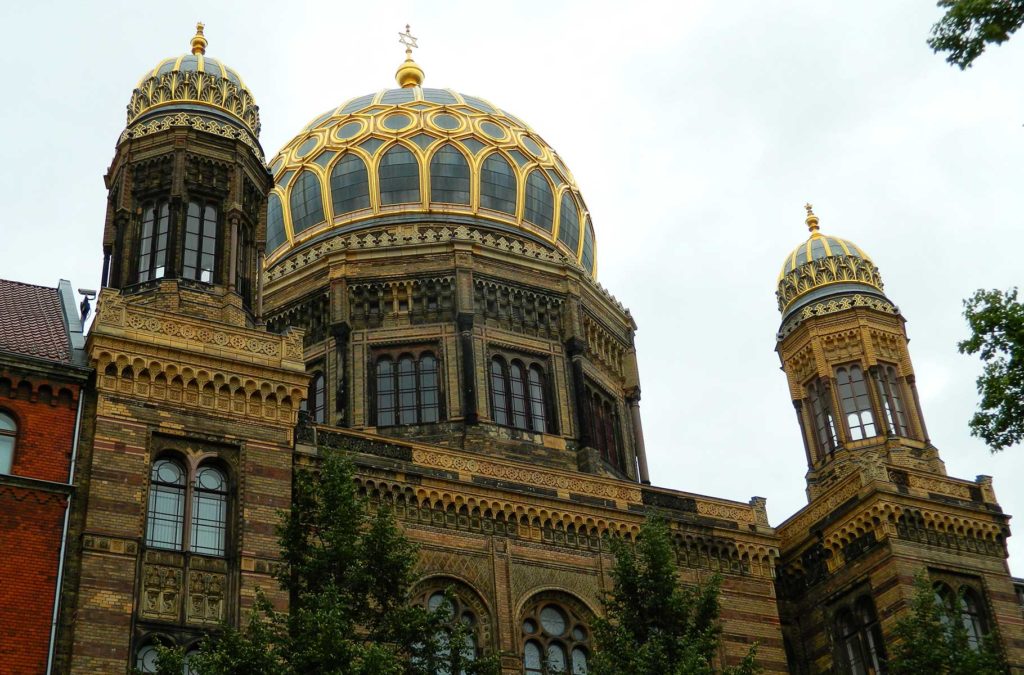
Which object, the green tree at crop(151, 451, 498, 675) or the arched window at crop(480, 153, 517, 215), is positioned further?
the arched window at crop(480, 153, 517, 215)

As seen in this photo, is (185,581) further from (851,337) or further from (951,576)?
(851,337)

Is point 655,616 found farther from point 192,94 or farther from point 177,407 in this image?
point 192,94

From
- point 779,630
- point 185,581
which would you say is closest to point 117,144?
point 185,581

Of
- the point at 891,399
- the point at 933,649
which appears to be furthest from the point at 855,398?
the point at 933,649

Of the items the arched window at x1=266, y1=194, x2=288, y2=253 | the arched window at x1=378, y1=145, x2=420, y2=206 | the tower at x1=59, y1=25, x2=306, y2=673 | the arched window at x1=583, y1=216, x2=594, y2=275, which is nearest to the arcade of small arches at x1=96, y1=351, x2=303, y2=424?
the tower at x1=59, y1=25, x2=306, y2=673

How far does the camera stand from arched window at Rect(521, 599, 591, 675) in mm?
30844

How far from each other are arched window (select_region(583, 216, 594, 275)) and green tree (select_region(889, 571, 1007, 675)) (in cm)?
1960

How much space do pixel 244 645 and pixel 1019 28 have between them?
13.9 m

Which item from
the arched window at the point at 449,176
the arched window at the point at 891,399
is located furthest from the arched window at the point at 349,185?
the arched window at the point at 891,399

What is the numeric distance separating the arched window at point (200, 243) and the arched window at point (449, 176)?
11.4 meters

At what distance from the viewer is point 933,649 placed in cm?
2653

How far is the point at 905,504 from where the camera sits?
3434 centimetres

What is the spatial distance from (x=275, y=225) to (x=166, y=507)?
1860 cm

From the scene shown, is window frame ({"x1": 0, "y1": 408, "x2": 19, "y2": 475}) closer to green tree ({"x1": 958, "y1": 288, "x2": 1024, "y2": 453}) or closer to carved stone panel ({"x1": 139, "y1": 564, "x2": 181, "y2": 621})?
carved stone panel ({"x1": 139, "y1": 564, "x2": 181, "y2": 621})
